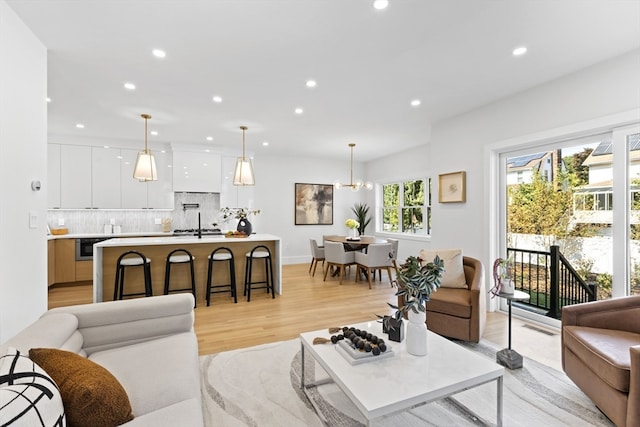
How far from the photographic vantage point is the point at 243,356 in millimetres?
2615

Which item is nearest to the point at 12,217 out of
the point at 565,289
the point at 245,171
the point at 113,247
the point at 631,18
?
the point at 113,247

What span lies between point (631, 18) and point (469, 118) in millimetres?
1957

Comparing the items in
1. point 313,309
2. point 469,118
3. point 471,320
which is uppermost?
point 469,118

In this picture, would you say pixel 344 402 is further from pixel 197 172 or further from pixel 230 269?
pixel 197 172

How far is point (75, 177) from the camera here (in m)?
5.51

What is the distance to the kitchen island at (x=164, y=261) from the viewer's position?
13.0 feet

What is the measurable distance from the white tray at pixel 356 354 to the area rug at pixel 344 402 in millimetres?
264

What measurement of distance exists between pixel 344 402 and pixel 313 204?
19.7 ft

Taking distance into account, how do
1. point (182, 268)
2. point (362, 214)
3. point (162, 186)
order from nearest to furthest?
point (182, 268) < point (162, 186) < point (362, 214)

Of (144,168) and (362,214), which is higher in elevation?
(144,168)

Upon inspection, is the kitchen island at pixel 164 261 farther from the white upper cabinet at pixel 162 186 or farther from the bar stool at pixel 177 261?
the white upper cabinet at pixel 162 186

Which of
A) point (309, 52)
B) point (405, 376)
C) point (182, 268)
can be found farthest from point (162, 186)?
point (405, 376)

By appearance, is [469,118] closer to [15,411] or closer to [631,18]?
[631,18]

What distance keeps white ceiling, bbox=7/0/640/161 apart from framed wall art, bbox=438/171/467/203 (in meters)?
0.91
